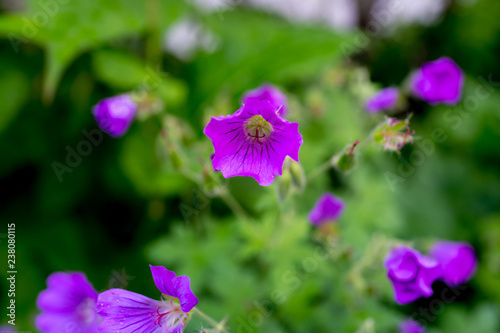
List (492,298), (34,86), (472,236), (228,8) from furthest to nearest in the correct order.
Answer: (228,8) → (472,236) → (492,298) → (34,86)

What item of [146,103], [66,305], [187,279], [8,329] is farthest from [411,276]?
[8,329]

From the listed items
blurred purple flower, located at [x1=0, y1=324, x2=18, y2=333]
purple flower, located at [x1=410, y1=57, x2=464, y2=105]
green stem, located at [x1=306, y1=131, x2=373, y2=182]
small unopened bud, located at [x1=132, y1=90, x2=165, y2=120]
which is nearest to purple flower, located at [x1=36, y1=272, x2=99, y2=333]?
blurred purple flower, located at [x1=0, y1=324, x2=18, y2=333]

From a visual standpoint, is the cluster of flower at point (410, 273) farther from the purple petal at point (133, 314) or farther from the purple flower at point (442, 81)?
the purple flower at point (442, 81)

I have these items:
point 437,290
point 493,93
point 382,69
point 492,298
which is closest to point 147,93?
point 437,290

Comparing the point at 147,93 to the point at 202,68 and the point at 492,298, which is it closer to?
the point at 202,68

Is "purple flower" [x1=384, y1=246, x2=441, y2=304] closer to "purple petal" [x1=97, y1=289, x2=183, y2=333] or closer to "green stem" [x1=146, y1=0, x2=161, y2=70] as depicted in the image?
"purple petal" [x1=97, y1=289, x2=183, y2=333]
